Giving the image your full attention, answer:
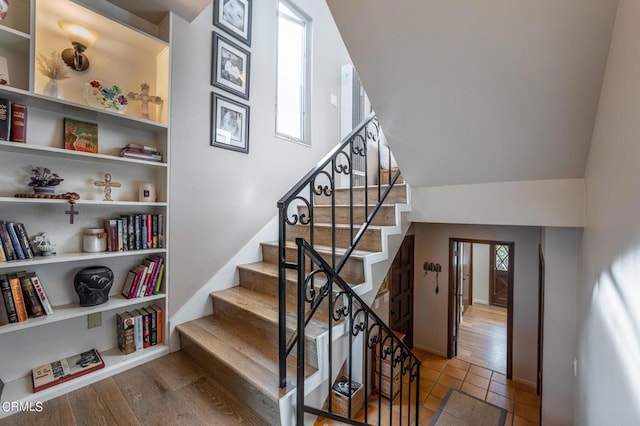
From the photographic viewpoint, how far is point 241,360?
64.2 inches

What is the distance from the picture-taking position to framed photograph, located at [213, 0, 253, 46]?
241 centimetres

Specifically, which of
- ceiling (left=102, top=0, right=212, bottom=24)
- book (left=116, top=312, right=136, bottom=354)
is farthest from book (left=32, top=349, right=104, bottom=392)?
ceiling (left=102, top=0, right=212, bottom=24)

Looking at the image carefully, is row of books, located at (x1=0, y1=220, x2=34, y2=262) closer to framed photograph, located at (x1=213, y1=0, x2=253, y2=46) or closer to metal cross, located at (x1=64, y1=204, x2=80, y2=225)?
metal cross, located at (x1=64, y1=204, x2=80, y2=225)

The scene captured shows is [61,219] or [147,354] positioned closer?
[61,219]

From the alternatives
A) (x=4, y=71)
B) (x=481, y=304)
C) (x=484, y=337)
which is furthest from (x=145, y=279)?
(x=481, y=304)

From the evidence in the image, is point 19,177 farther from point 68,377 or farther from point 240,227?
point 240,227

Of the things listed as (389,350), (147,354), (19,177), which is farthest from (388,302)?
(19,177)

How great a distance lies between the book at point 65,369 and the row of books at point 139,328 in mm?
160

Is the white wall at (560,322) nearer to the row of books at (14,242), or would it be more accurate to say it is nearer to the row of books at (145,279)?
the row of books at (145,279)

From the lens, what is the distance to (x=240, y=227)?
2592mm

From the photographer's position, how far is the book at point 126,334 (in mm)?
1872

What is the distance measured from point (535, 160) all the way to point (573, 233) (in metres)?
0.99

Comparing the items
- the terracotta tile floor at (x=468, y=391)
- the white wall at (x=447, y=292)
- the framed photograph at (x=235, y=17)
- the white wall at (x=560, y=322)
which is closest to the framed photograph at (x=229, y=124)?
the framed photograph at (x=235, y=17)

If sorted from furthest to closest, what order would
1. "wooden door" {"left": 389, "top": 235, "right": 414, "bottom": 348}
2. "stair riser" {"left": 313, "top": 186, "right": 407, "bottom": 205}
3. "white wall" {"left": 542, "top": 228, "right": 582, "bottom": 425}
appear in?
"wooden door" {"left": 389, "top": 235, "right": 414, "bottom": 348} → "stair riser" {"left": 313, "top": 186, "right": 407, "bottom": 205} → "white wall" {"left": 542, "top": 228, "right": 582, "bottom": 425}
